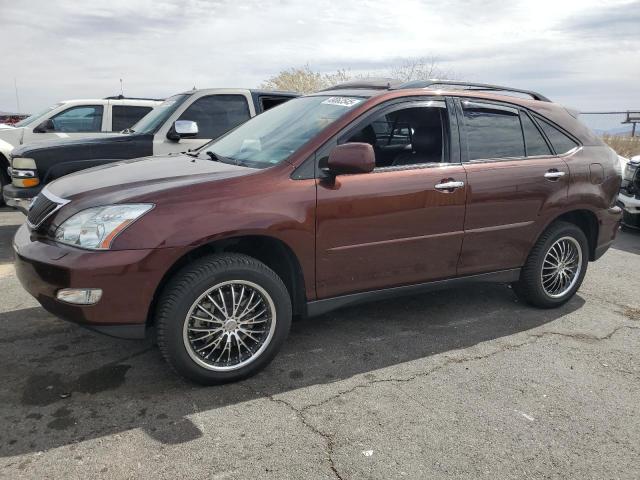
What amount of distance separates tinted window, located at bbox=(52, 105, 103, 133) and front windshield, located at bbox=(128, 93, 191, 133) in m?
1.62

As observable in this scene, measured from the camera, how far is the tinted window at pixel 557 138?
4469mm

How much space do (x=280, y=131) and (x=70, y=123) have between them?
5.95 meters

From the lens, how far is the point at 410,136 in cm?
407


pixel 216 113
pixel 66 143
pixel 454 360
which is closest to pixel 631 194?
pixel 454 360

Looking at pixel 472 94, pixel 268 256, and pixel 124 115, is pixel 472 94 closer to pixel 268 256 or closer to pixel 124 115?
pixel 268 256

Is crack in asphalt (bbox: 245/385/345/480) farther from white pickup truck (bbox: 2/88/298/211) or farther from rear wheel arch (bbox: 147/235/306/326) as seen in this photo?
white pickup truck (bbox: 2/88/298/211)

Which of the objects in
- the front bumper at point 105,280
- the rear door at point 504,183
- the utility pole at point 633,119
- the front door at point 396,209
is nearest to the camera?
the front bumper at point 105,280

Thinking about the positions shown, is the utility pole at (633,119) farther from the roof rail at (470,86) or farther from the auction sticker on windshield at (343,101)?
the auction sticker on windshield at (343,101)

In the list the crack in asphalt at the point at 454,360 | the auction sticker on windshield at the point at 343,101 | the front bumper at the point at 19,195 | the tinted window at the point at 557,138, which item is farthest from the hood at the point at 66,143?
the tinted window at the point at 557,138

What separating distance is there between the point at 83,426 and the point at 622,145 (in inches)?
668

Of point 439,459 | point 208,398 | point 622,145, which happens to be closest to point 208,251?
point 208,398

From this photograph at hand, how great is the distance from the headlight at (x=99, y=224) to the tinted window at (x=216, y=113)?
173 inches

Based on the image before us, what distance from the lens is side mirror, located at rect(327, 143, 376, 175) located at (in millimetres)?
3275

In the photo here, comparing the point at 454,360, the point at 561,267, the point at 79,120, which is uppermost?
the point at 79,120
